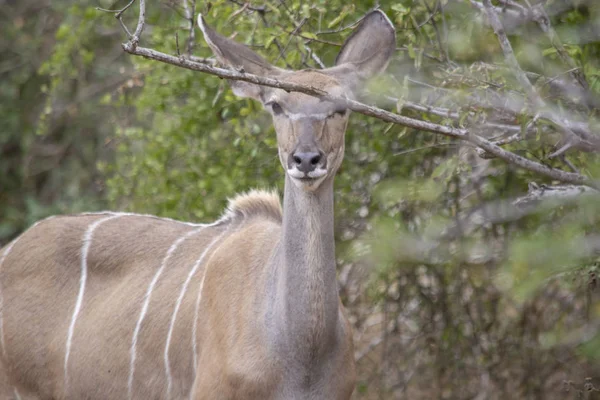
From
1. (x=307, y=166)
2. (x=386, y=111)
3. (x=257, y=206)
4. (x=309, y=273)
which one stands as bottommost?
(x=309, y=273)

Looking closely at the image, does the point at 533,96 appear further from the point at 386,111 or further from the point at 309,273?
the point at 309,273

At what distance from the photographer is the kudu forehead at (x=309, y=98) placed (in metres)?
2.94

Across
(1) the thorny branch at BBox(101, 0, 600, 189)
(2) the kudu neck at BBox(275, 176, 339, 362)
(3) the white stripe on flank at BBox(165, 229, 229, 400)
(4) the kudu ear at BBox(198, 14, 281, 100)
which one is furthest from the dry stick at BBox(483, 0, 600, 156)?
(3) the white stripe on flank at BBox(165, 229, 229, 400)

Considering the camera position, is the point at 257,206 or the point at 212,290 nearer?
the point at 212,290

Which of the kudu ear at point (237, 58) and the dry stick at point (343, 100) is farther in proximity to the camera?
the kudu ear at point (237, 58)

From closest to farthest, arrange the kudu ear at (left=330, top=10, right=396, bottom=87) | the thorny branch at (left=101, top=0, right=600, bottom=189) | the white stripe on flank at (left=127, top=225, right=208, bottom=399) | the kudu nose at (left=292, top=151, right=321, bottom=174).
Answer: the thorny branch at (left=101, top=0, right=600, bottom=189) → the kudu nose at (left=292, top=151, right=321, bottom=174) → the kudu ear at (left=330, top=10, right=396, bottom=87) → the white stripe on flank at (left=127, top=225, right=208, bottom=399)

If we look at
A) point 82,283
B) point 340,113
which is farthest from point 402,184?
point 82,283

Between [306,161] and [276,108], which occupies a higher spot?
[276,108]

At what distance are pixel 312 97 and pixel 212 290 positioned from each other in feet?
2.50

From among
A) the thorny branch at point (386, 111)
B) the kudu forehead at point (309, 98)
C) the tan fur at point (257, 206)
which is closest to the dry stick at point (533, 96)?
the thorny branch at point (386, 111)

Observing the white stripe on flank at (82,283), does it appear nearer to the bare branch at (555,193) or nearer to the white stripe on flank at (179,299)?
the white stripe on flank at (179,299)

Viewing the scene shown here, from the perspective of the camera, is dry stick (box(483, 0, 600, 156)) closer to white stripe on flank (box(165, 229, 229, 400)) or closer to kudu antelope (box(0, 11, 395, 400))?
kudu antelope (box(0, 11, 395, 400))

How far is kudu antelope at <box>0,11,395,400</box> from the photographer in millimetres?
2977

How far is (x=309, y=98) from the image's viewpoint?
9.77 ft
